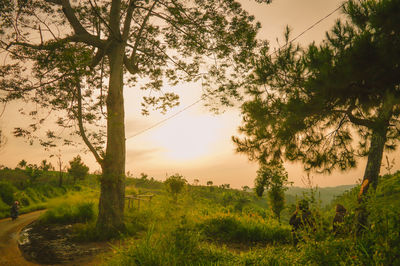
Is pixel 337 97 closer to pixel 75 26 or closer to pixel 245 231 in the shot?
pixel 245 231

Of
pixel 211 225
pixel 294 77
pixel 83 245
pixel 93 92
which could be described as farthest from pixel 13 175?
pixel 294 77

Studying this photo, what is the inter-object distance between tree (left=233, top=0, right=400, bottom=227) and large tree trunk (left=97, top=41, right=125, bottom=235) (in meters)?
4.20

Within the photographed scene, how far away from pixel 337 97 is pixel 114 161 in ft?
22.2

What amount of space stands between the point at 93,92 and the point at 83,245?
622 centimetres

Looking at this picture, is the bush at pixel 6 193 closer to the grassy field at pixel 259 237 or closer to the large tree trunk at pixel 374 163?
the grassy field at pixel 259 237

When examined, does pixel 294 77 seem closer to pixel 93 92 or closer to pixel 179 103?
pixel 179 103

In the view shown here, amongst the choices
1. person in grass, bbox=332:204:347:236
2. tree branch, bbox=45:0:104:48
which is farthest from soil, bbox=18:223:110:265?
tree branch, bbox=45:0:104:48

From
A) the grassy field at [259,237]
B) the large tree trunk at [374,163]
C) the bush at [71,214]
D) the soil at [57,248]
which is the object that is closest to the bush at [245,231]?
the grassy field at [259,237]

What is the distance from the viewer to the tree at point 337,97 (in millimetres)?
3645

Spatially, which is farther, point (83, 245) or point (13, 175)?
point (13, 175)

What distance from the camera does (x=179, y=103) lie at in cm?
920

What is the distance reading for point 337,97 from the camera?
171 inches

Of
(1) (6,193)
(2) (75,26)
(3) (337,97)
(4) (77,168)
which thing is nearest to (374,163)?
(3) (337,97)

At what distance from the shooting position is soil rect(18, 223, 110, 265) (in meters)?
5.59
